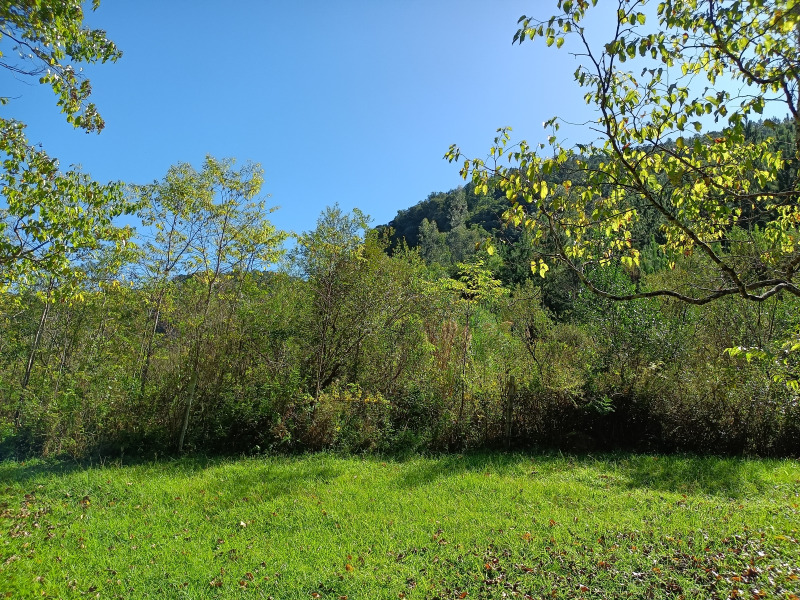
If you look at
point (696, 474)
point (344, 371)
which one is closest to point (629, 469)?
point (696, 474)

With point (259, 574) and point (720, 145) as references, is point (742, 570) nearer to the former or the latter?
point (720, 145)

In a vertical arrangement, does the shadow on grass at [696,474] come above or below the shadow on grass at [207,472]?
above

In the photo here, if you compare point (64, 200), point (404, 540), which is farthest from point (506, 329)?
point (64, 200)

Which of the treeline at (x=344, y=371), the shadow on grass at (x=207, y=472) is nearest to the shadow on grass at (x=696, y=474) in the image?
the treeline at (x=344, y=371)

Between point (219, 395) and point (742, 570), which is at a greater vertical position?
point (219, 395)

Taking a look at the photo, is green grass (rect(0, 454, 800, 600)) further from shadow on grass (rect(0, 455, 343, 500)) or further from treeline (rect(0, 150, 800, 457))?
treeline (rect(0, 150, 800, 457))

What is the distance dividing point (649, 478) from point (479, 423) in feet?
9.44

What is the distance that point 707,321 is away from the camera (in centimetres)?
995

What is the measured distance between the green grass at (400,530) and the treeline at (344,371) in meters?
0.85

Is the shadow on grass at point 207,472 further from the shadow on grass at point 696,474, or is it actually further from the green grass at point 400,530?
the shadow on grass at point 696,474

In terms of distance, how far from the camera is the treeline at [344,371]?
789cm

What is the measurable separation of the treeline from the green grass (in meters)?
0.85

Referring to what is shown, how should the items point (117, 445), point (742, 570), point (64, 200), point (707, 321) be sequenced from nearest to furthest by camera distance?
1. point (742, 570)
2. point (64, 200)
3. point (117, 445)
4. point (707, 321)

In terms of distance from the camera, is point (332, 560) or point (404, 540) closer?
point (332, 560)
